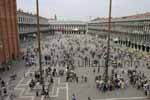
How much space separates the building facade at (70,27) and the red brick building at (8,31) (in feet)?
431

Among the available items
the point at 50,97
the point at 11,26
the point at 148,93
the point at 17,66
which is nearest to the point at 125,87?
the point at 148,93

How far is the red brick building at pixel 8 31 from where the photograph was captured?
38.5m

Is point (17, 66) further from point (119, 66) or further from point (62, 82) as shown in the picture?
point (119, 66)

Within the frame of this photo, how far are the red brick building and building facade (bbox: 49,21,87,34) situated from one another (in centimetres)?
13147

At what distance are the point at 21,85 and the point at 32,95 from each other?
428 cm

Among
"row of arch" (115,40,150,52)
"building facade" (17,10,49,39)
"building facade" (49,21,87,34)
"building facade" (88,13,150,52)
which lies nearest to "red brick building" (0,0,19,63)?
"building facade" (17,10,49,39)

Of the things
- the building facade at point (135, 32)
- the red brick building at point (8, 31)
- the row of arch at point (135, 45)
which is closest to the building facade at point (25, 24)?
the red brick building at point (8, 31)

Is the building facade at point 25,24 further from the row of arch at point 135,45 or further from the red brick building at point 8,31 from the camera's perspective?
the row of arch at point 135,45

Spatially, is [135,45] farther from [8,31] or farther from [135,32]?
[8,31]

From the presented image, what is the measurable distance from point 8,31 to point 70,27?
142197 millimetres

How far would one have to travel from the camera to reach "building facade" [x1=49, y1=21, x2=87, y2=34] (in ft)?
588

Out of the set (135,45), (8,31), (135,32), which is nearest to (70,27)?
(135,32)

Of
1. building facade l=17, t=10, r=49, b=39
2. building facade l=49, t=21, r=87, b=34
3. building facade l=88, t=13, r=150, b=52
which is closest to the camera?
building facade l=88, t=13, r=150, b=52

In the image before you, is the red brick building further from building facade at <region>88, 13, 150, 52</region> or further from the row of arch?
building facade at <region>88, 13, 150, 52</region>
